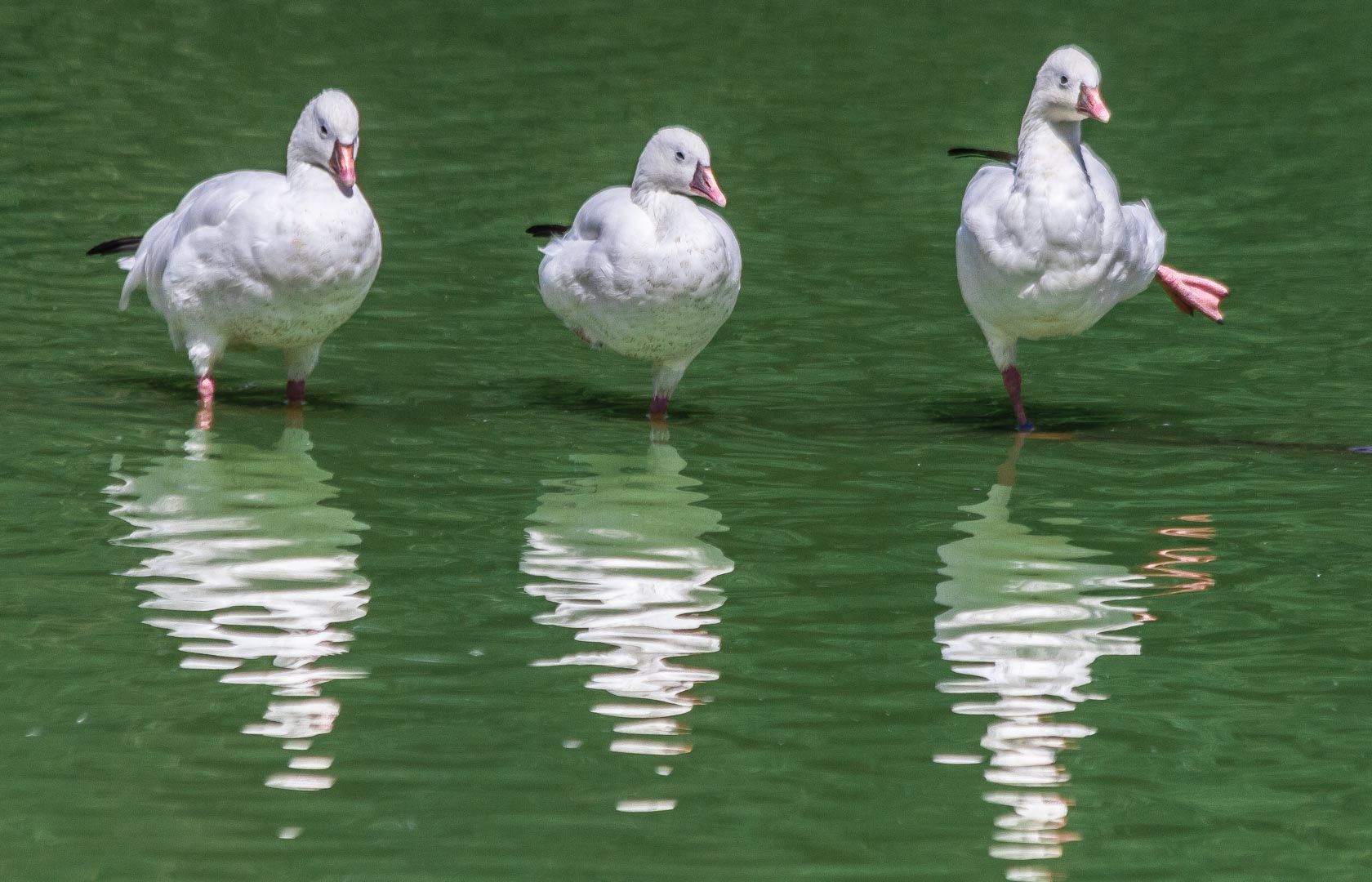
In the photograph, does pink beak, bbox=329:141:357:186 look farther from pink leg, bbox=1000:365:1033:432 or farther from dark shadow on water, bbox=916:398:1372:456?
pink leg, bbox=1000:365:1033:432

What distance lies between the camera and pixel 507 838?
17.0 ft

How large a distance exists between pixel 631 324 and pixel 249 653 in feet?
11.1

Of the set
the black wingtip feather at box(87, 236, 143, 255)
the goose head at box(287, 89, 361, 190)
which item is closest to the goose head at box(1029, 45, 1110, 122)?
the goose head at box(287, 89, 361, 190)

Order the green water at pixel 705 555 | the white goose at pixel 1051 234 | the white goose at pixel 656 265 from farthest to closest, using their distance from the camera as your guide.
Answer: the white goose at pixel 656 265 < the white goose at pixel 1051 234 < the green water at pixel 705 555

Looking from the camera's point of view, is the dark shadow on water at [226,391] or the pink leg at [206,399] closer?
the pink leg at [206,399]

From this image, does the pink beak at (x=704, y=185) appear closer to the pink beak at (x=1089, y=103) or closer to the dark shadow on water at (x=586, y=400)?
the dark shadow on water at (x=586, y=400)

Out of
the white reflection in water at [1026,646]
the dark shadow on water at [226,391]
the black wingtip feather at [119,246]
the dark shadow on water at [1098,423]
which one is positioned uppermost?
the black wingtip feather at [119,246]

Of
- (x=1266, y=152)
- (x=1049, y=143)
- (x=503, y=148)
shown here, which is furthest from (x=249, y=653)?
(x=1266, y=152)

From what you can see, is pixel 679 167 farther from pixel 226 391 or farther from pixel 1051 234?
A: pixel 226 391

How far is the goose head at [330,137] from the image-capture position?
9.16 m

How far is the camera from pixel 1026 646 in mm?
6641

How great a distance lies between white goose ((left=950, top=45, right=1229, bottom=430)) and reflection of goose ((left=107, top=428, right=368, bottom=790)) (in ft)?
10.2

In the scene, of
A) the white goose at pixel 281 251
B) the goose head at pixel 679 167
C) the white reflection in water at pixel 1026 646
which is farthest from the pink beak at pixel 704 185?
the white reflection in water at pixel 1026 646

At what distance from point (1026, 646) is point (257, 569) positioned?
2.71 metres
